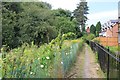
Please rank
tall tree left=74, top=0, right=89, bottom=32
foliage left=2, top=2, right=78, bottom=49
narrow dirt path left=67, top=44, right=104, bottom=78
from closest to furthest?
narrow dirt path left=67, top=44, right=104, bottom=78 → foliage left=2, top=2, right=78, bottom=49 → tall tree left=74, top=0, right=89, bottom=32

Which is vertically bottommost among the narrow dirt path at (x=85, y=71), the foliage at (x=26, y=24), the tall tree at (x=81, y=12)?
the narrow dirt path at (x=85, y=71)

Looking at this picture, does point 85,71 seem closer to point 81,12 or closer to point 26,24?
point 26,24

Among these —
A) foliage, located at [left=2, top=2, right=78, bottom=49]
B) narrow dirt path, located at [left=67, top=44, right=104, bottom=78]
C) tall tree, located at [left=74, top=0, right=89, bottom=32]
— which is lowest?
narrow dirt path, located at [left=67, top=44, right=104, bottom=78]

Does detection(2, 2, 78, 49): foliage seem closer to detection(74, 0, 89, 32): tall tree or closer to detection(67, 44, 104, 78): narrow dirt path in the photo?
detection(67, 44, 104, 78): narrow dirt path

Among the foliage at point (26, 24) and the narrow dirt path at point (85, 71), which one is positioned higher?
the foliage at point (26, 24)

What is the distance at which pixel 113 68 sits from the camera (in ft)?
27.5

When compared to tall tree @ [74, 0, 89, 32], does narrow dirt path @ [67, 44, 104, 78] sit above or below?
below

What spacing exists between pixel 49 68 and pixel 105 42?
46.7 m

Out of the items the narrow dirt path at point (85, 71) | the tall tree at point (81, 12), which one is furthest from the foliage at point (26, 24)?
the tall tree at point (81, 12)

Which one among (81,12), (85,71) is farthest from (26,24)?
(81,12)

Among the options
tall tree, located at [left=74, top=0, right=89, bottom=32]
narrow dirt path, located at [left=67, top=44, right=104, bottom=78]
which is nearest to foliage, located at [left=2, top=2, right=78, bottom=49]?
narrow dirt path, located at [left=67, top=44, right=104, bottom=78]

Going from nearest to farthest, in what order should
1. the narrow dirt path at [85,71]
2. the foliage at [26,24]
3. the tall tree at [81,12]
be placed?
1. the narrow dirt path at [85,71]
2. the foliage at [26,24]
3. the tall tree at [81,12]

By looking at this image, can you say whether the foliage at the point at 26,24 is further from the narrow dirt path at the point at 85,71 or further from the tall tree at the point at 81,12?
the tall tree at the point at 81,12

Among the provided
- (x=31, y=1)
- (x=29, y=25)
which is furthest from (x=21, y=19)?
(x=31, y=1)
